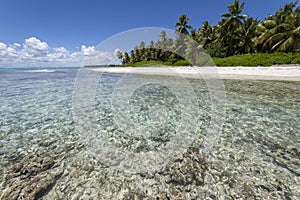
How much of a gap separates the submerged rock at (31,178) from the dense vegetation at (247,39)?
22203 millimetres

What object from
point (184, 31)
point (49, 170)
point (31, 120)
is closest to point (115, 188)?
point (49, 170)

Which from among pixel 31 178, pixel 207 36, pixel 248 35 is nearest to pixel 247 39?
pixel 248 35

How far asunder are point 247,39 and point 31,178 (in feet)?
103

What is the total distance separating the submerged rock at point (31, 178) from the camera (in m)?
1.98

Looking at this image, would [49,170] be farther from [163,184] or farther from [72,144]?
[163,184]

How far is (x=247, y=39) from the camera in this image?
23.8 meters

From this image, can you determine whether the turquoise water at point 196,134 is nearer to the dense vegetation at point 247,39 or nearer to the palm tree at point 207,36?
the dense vegetation at point 247,39

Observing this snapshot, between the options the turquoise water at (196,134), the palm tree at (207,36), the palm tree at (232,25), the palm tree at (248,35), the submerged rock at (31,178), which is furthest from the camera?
the palm tree at (207,36)

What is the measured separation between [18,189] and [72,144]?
50.6 inches

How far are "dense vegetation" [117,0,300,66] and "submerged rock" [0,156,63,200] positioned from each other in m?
22.2

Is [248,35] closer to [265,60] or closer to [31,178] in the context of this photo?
[265,60]

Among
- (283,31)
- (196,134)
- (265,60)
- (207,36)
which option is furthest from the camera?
(207,36)

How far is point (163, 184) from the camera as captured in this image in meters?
2.19

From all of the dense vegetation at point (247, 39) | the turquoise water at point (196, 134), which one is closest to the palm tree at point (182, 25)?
the dense vegetation at point (247, 39)
